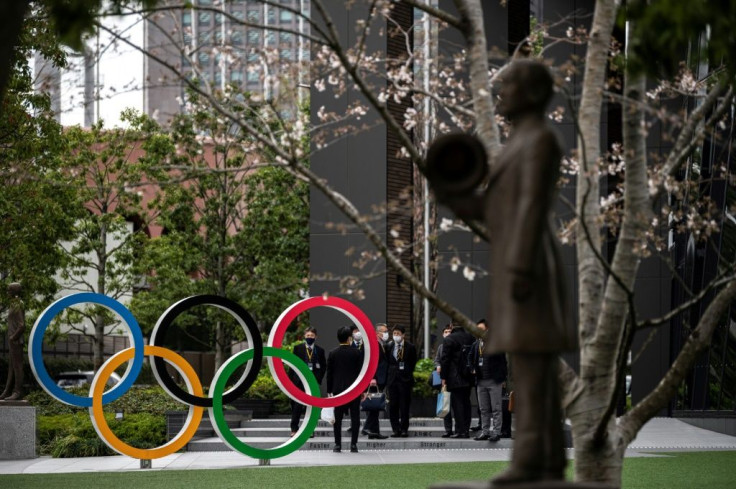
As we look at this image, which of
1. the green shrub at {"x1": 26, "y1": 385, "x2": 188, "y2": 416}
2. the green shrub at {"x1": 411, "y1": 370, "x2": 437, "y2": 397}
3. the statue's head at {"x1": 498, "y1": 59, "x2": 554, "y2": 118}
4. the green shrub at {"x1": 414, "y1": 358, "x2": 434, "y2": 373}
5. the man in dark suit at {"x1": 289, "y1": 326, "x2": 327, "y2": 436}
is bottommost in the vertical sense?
the green shrub at {"x1": 26, "y1": 385, "x2": 188, "y2": 416}

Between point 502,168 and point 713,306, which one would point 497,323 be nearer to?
point 502,168

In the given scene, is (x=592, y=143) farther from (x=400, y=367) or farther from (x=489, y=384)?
(x=400, y=367)

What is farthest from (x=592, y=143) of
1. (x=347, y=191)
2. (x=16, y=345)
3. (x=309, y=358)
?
(x=347, y=191)

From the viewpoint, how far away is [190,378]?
731 inches

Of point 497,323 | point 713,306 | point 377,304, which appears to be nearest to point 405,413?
point 377,304

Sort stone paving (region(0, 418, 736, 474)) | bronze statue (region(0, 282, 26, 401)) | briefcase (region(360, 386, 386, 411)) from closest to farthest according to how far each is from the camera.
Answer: stone paving (region(0, 418, 736, 474)) < briefcase (region(360, 386, 386, 411)) < bronze statue (region(0, 282, 26, 401))

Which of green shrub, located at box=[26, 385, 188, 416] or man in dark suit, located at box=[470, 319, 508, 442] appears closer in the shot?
man in dark suit, located at box=[470, 319, 508, 442]

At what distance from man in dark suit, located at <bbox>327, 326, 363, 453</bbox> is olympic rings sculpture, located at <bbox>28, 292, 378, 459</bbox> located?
45 cm

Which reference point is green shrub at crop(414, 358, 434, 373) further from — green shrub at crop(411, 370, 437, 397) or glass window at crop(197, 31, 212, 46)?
glass window at crop(197, 31, 212, 46)

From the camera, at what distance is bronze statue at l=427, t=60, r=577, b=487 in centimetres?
552

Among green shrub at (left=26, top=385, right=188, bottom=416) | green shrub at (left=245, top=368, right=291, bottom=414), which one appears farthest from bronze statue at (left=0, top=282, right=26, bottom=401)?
green shrub at (left=245, top=368, right=291, bottom=414)

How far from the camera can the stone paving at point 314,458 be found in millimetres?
18297

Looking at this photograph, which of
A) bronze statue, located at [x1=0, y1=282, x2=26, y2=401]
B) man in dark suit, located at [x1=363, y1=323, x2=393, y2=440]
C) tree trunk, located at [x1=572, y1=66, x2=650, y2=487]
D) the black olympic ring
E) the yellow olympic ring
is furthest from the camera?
man in dark suit, located at [x1=363, y1=323, x2=393, y2=440]

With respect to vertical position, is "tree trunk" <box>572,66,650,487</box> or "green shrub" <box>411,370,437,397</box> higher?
"tree trunk" <box>572,66,650,487</box>
